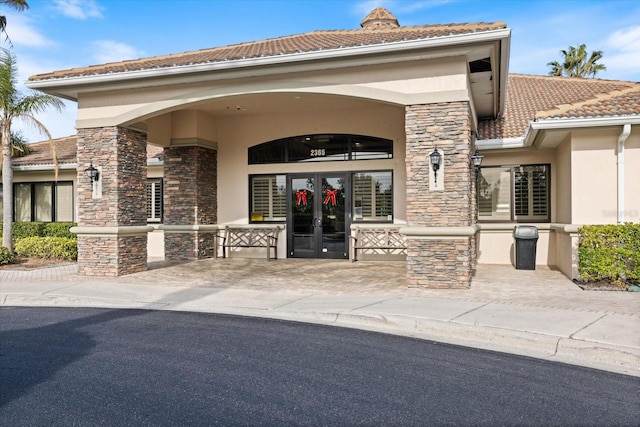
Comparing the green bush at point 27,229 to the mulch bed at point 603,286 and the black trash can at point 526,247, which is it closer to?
the black trash can at point 526,247

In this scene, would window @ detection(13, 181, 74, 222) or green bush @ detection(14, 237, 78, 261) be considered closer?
green bush @ detection(14, 237, 78, 261)

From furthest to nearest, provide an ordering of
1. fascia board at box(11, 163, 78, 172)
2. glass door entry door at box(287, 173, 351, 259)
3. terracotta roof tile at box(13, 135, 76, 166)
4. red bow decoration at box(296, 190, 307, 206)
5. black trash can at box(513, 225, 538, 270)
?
1. terracotta roof tile at box(13, 135, 76, 166)
2. fascia board at box(11, 163, 78, 172)
3. red bow decoration at box(296, 190, 307, 206)
4. glass door entry door at box(287, 173, 351, 259)
5. black trash can at box(513, 225, 538, 270)

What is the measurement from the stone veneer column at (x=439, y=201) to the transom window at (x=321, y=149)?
16.7ft

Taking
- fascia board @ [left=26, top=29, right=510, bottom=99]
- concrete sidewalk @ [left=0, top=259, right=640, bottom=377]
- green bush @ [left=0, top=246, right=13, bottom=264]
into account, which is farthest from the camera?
green bush @ [left=0, top=246, right=13, bottom=264]

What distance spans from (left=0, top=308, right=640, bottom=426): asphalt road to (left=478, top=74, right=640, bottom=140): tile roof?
7.46 m

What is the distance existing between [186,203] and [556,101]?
12434 mm

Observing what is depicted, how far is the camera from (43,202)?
2044cm

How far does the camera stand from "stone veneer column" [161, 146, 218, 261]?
53.0 ft

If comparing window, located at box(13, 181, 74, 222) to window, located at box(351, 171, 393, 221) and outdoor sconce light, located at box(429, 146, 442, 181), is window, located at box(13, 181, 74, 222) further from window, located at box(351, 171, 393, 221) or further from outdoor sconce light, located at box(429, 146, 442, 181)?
outdoor sconce light, located at box(429, 146, 442, 181)

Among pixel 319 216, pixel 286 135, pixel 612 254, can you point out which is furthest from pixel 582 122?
pixel 286 135

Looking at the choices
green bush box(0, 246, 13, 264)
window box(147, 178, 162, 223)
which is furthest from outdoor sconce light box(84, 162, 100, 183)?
window box(147, 178, 162, 223)

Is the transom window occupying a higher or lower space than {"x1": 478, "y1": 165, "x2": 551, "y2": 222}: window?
higher

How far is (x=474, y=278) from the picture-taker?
39.0ft

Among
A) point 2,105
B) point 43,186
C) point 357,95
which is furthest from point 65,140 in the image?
point 357,95
